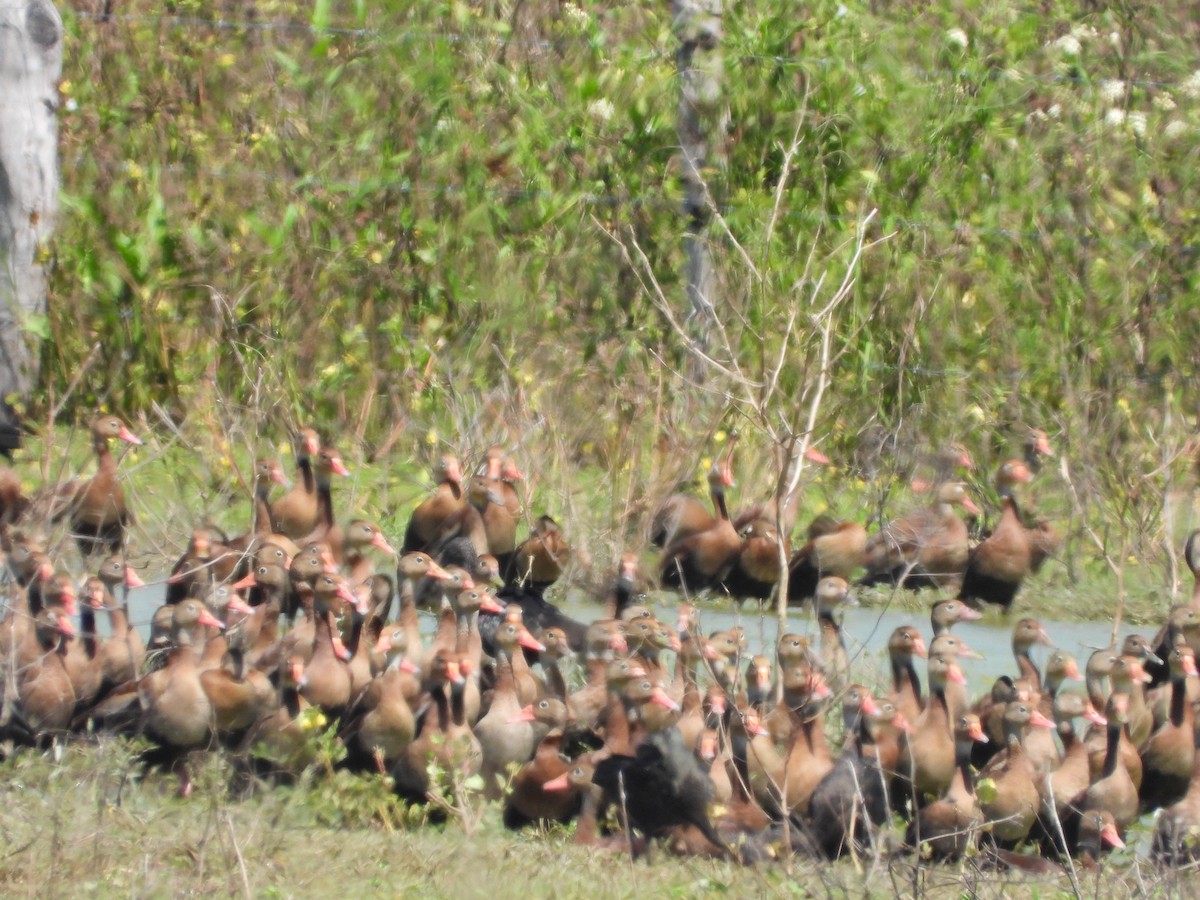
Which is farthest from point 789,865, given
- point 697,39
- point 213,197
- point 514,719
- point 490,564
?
point 213,197

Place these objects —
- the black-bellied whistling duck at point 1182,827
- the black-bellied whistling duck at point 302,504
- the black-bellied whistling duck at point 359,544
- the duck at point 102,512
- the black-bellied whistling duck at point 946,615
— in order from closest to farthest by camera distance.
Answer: the black-bellied whistling duck at point 1182,827, the black-bellied whistling duck at point 946,615, the black-bellied whistling duck at point 359,544, the duck at point 102,512, the black-bellied whistling duck at point 302,504

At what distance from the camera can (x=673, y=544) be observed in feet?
29.6

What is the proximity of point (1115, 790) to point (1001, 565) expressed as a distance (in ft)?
9.01

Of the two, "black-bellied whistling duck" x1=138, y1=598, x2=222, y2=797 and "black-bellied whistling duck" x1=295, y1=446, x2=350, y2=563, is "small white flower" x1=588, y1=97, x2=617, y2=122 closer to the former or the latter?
"black-bellied whistling duck" x1=295, y1=446, x2=350, y2=563

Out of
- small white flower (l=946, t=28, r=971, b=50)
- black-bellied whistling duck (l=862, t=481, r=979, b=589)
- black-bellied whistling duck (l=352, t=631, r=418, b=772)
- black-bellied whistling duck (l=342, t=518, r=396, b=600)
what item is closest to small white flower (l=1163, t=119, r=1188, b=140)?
small white flower (l=946, t=28, r=971, b=50)

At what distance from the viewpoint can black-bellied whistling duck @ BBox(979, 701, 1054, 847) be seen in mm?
6281

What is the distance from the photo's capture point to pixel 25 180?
32.1ft

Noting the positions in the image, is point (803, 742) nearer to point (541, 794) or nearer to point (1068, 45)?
point (541, 794)

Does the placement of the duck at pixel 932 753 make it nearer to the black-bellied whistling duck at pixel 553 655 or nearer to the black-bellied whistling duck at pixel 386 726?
the black-bellied whistling duck at pixel 553 655

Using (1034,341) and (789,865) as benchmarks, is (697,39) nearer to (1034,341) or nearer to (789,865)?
(1034,341)

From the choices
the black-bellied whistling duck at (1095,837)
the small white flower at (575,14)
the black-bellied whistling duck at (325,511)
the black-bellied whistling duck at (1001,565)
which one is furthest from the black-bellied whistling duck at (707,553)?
the small white flower at (575,14)

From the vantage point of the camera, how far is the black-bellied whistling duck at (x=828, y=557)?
352 inches

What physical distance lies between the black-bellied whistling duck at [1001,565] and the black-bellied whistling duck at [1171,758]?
84.3 inches

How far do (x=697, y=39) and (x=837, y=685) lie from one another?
4039mm
